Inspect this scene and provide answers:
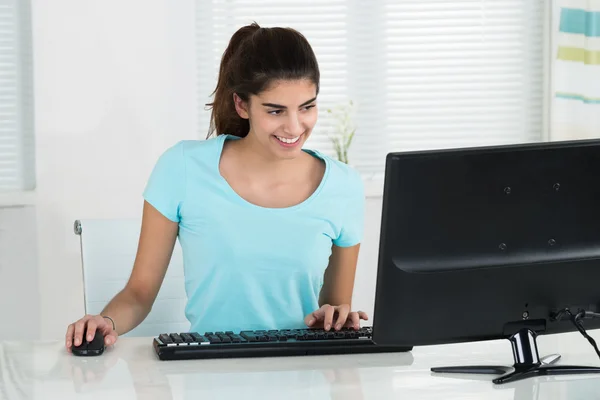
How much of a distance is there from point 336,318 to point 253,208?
0.34 metres

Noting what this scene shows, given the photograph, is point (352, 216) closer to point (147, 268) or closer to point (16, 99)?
point (147, 268)

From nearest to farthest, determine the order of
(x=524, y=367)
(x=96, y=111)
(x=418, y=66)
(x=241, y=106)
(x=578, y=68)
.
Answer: (x=524, y=367)
(x=241, y=106)
(x=96, y=111)
(x=578, y=68)
(x=418, y=66)

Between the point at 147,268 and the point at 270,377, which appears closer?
A: the point at 270,377

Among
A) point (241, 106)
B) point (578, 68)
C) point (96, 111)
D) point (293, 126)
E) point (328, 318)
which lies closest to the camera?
point (328, 318)

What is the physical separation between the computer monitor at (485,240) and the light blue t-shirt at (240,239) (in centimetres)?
60

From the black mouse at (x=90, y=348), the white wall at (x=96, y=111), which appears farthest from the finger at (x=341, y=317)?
the white wall at (x=96, y=111)

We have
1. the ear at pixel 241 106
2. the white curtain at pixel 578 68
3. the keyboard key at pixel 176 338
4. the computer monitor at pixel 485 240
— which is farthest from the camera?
the white curtain at pixel 578 68

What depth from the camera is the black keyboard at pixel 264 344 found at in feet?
4.65

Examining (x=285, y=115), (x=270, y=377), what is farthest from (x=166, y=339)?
(x=285, y=115)

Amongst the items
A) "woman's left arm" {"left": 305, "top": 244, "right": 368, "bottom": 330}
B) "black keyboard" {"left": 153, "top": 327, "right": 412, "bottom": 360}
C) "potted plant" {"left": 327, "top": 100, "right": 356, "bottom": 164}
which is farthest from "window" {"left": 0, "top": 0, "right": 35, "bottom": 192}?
"black keyboard" {"left": 153, "top": 327, "right": 412, "bottom": 360}

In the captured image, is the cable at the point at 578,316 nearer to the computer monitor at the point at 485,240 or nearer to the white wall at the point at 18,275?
the computer monitor at the point at 485,240

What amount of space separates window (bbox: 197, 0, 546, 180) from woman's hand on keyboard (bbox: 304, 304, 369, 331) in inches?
77.9

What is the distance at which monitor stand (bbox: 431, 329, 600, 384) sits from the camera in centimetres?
132

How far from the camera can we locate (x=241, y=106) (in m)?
1.88
